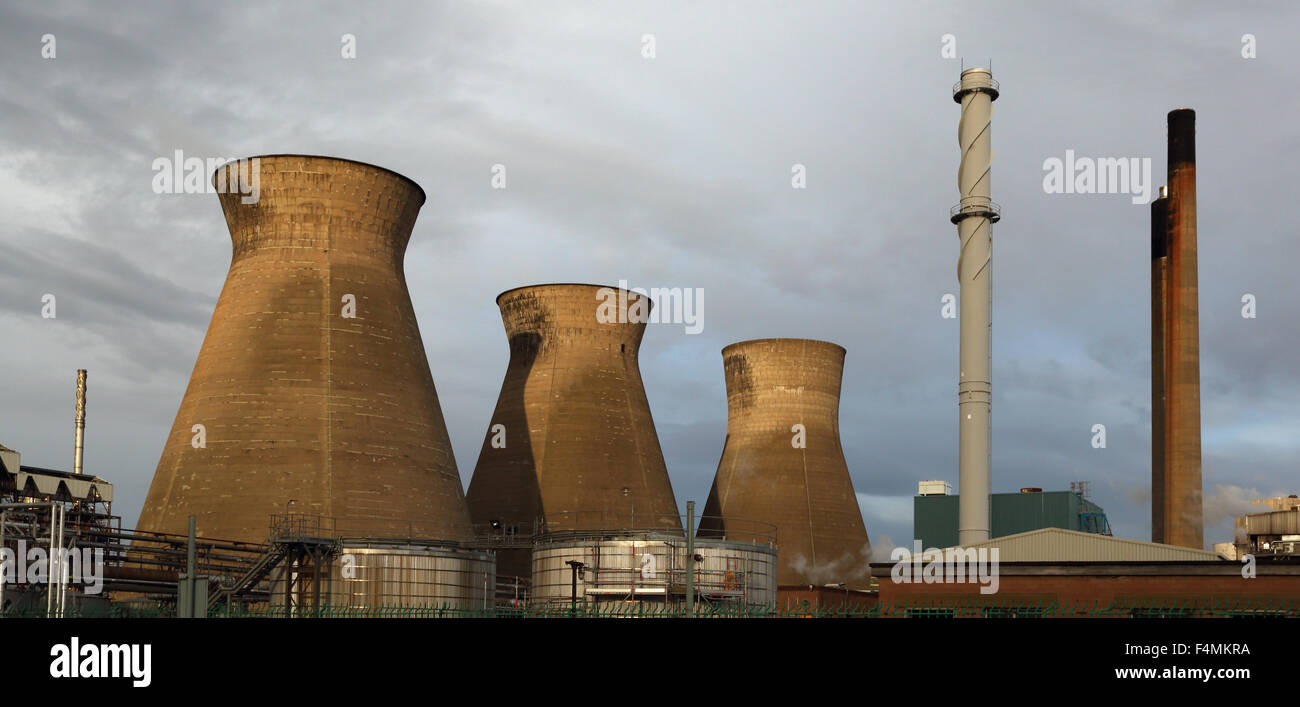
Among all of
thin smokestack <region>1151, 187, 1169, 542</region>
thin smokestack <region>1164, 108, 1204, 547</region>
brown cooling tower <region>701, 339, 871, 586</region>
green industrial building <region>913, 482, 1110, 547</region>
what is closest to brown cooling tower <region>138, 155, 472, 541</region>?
brown cooling tower <region>701, 339, 871, 586</region>

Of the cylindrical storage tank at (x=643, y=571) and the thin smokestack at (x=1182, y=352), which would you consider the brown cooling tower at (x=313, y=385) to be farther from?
the thin smokestack at (x=1182, y=352)

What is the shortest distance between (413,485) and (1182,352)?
29.8 meters

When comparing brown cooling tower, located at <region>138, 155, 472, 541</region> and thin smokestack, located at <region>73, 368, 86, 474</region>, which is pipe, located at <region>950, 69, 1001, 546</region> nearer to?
brown cooling tower, located at <region>138, 155, 472, 541</region>

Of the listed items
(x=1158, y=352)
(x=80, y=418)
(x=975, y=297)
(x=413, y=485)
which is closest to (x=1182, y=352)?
(x=1158, y=352)

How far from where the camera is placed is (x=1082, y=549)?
116ft

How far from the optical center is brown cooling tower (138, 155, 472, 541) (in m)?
31.3

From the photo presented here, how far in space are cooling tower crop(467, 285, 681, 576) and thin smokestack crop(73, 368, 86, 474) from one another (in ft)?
81.6

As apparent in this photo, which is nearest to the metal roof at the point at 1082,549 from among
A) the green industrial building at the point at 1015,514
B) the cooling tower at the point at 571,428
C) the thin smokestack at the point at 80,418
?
the cooling tower at the point at 571,428

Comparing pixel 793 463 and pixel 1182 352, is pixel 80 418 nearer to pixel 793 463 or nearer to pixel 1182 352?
pixel 793 463

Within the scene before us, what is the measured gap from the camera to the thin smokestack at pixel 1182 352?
47.4 meters

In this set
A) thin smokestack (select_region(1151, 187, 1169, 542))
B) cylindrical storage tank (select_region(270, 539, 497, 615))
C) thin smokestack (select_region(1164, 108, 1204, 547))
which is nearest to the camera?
cylindrical storage tank (select_region(270, 539, 497, 615))

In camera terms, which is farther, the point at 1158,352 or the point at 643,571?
the point at 1158,352
